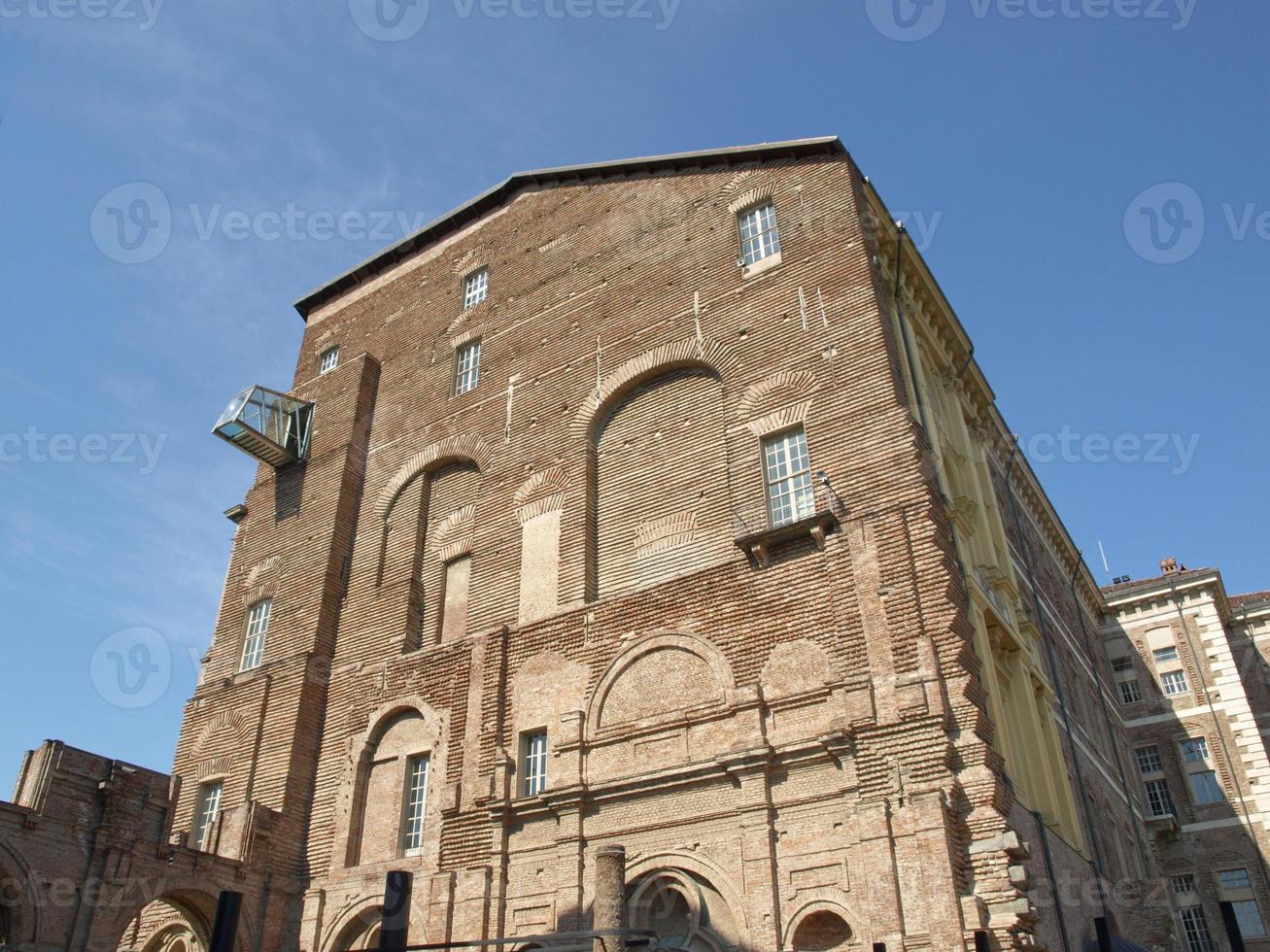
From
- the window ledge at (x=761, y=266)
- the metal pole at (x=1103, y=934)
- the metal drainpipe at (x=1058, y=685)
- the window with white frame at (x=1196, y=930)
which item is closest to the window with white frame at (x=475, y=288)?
the window ledge at (x=761, y=266)

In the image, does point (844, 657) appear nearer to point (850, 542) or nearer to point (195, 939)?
point (850, 542)

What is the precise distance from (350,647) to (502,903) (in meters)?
7.56

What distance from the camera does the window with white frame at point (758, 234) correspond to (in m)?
20.2

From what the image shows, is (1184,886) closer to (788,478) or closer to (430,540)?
(788,478)

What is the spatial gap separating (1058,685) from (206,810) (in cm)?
1948

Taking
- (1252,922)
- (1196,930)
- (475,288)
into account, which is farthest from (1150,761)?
(475,288)

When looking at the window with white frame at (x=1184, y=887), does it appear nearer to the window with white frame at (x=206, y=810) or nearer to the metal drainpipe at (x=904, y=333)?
the metal drainpipe at (x=904, y=333)

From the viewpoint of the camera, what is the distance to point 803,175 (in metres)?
20.5

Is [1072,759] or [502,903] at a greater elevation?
[1072,759]

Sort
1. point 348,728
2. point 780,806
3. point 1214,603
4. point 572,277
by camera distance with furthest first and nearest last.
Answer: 1. point 1214,603
2. point 572,277
3. point 348,728
4. point 780,806

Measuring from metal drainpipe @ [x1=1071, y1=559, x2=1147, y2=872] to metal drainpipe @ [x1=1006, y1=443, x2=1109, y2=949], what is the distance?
6.71 metres

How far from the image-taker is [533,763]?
17.5m

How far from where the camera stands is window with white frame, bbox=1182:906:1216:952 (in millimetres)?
31078

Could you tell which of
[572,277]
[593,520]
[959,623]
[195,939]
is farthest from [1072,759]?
[195,939]
